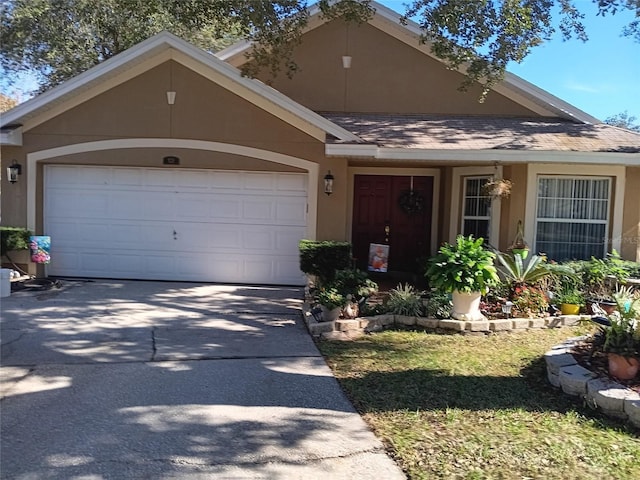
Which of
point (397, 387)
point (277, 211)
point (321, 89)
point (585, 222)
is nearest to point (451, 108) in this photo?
point (321, 89)

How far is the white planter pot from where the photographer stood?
7250 mm

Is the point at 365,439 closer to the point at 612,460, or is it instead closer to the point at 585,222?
the point at 612,460

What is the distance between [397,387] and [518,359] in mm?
1821

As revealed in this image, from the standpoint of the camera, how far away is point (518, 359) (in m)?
6.03

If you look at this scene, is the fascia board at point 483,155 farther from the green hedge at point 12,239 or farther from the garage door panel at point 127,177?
the green hedge at point 12,239

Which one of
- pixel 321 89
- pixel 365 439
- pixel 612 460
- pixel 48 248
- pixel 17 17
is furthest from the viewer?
pixel 17 17

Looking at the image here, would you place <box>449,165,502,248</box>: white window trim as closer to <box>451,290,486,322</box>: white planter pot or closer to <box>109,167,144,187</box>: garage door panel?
<box>451,290,486,322</box>: white planter pot

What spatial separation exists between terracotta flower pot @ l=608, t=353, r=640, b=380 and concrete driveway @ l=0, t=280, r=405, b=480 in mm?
2414

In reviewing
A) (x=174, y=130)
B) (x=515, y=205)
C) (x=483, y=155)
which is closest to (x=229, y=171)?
(x=174, y=130)

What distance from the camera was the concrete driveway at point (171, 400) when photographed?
3479 mm

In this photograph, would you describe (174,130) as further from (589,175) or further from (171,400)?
(589,175)

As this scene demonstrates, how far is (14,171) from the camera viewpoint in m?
9.93

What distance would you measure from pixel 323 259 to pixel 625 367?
4837mm

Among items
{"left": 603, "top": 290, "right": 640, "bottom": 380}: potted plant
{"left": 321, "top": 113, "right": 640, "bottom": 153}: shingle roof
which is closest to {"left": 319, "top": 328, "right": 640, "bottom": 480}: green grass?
{"left": 603, "top": 290, "right": 640, "bottom": 380}: potted plant
